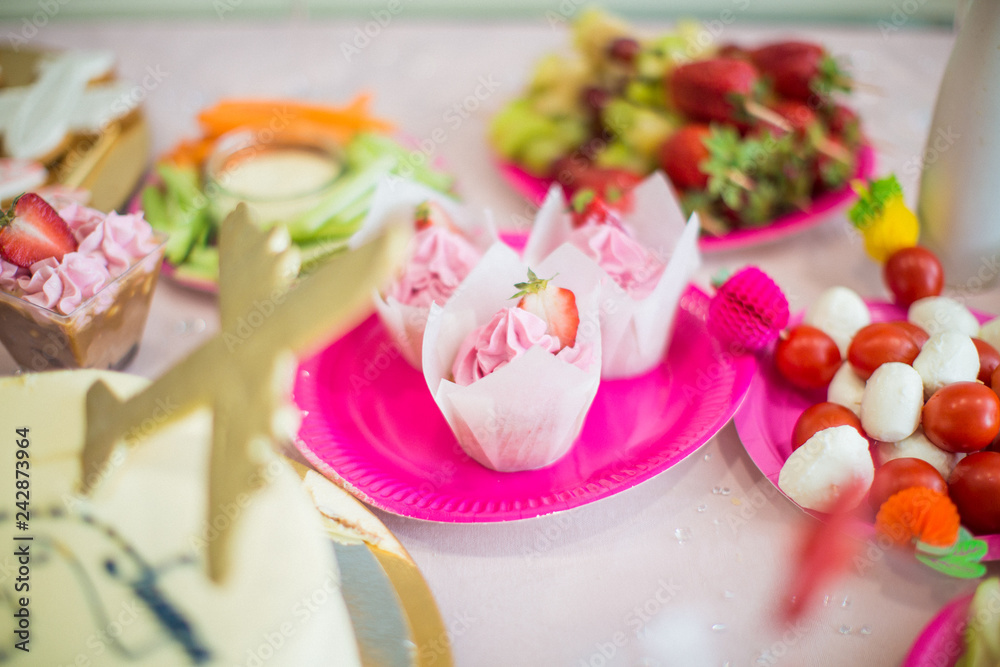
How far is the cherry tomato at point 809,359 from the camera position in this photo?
3.26ft

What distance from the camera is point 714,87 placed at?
138 cm

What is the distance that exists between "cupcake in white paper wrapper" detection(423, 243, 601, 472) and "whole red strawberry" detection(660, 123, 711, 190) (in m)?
0.47

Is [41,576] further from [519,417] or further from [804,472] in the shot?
[804,472]

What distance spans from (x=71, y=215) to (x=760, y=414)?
96 cm

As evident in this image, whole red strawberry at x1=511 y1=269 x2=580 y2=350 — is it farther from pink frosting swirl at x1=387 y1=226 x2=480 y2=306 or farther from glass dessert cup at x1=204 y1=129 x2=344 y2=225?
glass dessert cup at x1=204 y1=129 x2=344 y2=225

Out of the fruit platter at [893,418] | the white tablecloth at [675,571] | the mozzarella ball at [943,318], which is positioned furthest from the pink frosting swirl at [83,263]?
the mozzarella ball at [943,318]

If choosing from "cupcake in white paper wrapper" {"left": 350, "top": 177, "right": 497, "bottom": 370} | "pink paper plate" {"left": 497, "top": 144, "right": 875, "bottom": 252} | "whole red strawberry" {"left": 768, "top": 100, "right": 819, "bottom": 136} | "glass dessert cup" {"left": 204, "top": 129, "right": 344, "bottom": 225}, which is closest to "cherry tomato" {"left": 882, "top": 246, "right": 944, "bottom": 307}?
"pink paper plate" {"left": 497, "top": 144, "right": 875, "bottom": 252}

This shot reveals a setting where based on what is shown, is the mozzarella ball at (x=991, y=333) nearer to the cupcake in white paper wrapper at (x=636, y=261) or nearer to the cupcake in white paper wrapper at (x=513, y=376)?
the cupcake in white paper wrapper at (x=636, y=261)

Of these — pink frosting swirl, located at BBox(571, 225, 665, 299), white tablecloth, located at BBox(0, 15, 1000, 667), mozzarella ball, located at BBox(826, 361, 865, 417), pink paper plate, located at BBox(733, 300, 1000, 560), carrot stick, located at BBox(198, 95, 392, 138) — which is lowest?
white tablecloth, located at BBox(0, 15, 1000, 667)

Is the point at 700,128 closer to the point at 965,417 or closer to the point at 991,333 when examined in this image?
the point at 991,333

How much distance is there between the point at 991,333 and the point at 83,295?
1.17 metres

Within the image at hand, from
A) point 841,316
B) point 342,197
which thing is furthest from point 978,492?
point 342,197

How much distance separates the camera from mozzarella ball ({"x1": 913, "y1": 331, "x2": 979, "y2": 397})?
890 millimetres

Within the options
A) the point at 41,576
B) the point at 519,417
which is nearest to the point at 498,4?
the point at 519,417
